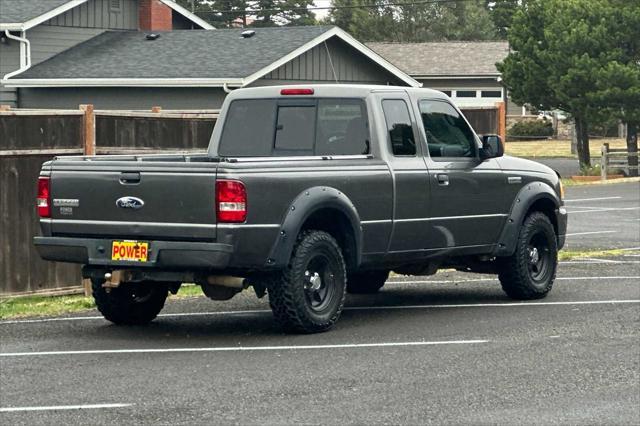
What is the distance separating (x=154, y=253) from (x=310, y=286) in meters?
1.37

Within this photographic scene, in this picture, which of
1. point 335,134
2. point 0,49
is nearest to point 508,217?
point 335,134

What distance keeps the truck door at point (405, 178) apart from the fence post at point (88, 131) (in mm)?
3380

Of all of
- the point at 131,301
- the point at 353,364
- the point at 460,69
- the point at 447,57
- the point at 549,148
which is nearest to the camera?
the point at 353,364

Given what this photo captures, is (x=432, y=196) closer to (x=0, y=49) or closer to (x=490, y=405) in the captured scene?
(x=490, y=405)

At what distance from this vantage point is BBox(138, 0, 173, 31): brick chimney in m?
36.9

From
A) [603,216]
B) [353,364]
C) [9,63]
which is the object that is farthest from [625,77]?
[353,364]

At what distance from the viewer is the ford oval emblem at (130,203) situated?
1101 cm

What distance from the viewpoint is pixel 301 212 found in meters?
11.2

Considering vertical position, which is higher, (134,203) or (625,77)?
(625,77)

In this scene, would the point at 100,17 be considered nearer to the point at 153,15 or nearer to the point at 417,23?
the point at 153,15

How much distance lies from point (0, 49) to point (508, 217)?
23006 millimetres

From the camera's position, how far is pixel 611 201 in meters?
31.5

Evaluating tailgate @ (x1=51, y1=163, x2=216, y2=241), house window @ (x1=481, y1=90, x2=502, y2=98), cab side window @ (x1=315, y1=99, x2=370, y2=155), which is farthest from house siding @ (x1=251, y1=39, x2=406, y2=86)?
house window @ (x1=481, y1=90, x2=502, y2=98)

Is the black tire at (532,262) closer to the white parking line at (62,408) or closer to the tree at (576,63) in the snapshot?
the white parking line at (62,408)
